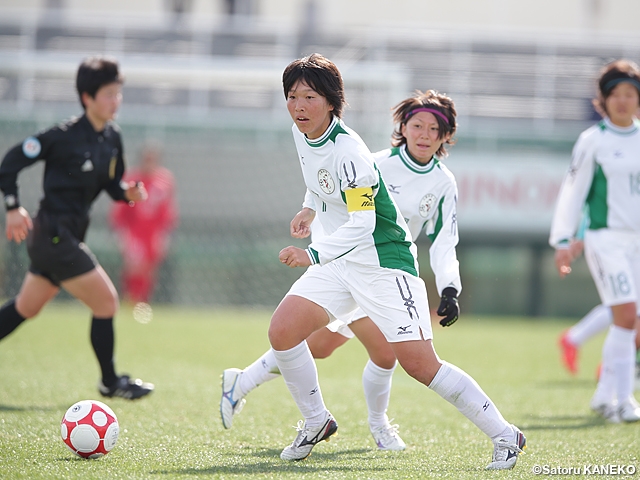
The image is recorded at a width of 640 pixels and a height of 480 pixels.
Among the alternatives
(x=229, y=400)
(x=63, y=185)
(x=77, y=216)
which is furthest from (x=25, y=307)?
(x=229, y=400)

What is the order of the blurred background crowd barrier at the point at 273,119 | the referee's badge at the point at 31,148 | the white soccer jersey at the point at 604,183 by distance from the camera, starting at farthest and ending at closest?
the blurred background crowd barrier at the point at 273,119 < the white soccer jersey at the point at 604,183 < the referee's badge at the point at 31,148

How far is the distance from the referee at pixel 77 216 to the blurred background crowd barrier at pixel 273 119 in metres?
5.15

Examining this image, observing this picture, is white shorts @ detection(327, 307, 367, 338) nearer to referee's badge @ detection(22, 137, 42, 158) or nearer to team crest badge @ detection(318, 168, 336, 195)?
team crest badge @ detection(318, 168, 336, 195)

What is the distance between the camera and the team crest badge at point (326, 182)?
3.96 meters

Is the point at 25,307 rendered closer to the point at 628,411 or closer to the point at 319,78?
the point at 319,78

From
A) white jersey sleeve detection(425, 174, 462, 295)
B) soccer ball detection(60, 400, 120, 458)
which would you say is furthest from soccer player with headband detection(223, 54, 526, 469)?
soccer ball detection(60, 400, 120, 458)

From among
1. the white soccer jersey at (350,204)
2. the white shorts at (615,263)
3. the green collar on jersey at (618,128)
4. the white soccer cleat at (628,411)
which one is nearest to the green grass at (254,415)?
the white soccer cleat at (628,411)

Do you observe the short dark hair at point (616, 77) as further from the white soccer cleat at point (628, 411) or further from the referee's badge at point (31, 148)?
the referee's badge at point (31, 148)

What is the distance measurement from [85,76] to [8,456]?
106 inches

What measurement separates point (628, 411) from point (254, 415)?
2.38m

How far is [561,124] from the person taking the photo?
16.6 m

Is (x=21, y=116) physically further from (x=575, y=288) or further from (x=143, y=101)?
(x=575, y=288)

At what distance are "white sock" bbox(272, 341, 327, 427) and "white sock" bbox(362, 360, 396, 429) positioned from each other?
57 cm

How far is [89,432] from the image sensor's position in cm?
394
